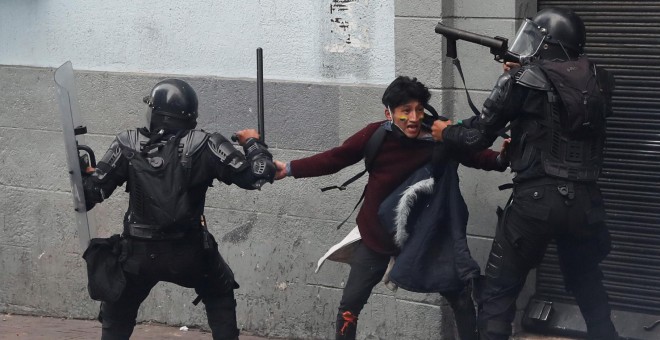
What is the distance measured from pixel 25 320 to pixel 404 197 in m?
3.58

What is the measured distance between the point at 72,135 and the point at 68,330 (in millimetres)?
2498

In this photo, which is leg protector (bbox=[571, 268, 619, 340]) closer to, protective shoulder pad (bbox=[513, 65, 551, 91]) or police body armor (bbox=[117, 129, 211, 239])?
protective shoulder pad (bbox=[513, 65, 551, 91])

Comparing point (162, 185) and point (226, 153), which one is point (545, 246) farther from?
point (162, 185)

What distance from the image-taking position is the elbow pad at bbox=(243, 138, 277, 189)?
620 cm

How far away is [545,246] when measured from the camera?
20.4 ft

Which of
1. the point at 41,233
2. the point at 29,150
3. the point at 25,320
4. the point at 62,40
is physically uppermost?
the point at 62,40

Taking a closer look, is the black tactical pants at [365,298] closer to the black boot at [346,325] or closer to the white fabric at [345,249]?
the black boot at [346,325]

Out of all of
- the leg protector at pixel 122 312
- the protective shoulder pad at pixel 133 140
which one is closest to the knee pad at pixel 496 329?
the leg protector at pixel 122 312

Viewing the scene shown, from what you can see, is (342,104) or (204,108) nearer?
(342,104)

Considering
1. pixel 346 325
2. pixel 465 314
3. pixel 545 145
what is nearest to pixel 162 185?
pixel 346 325

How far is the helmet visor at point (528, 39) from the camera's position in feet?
20.2

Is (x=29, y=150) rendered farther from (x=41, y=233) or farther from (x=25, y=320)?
(x=25, y=320)

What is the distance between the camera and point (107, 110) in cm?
848

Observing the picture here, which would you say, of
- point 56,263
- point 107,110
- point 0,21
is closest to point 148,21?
point 107,110
